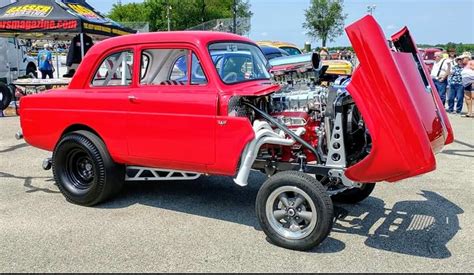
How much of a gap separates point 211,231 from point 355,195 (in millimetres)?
1784

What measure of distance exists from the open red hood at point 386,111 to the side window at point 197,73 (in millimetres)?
1490

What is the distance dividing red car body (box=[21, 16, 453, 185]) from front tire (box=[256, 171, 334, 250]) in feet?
1.25

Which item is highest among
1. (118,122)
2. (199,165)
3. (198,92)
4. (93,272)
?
(198,92)

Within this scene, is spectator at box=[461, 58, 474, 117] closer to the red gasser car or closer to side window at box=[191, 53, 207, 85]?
the red gasser car

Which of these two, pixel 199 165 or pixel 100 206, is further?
pixel 100 206

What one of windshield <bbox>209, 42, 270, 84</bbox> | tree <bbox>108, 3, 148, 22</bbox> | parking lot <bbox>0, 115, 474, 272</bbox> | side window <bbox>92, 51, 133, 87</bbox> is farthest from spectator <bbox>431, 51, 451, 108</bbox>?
tree <bbox>108, 3, 148, 22</bbox>

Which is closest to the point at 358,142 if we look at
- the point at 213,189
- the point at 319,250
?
the point at 319,250

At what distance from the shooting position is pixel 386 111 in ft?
12.0

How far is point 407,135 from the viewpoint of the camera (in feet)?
11.8

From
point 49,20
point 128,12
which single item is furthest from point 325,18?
point 49,20

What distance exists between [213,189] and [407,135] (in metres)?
2.94

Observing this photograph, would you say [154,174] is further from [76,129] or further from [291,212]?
[291,212]

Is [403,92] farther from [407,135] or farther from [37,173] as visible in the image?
[37,173]

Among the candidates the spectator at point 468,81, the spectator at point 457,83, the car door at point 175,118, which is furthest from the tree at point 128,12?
the car door at point 175,118
